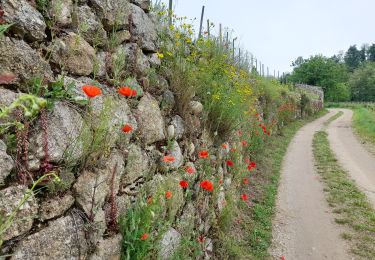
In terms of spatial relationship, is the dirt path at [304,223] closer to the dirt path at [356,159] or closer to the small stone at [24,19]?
the dirt path at [356,159]

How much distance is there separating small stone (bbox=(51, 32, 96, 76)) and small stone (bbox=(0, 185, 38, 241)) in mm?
1039

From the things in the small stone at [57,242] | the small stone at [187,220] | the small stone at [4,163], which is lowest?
the small stone at [187,220]

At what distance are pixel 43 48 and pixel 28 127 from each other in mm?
697

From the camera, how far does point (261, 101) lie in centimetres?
1264

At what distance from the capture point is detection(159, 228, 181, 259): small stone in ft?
9.21

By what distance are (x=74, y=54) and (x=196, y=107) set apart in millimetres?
2218

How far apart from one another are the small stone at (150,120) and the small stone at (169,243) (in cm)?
96

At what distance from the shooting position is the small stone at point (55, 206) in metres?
1.84

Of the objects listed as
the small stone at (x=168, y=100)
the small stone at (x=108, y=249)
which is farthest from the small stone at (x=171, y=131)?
the small stone at (x=108, y=249)

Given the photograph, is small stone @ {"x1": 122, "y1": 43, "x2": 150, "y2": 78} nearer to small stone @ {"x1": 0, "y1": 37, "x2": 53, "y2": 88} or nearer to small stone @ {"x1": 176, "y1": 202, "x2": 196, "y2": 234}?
small stone @ {"x1": 0, "y1": 37, "x2": 53, "y2": 88}

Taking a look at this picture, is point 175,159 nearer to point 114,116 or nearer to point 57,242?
point 114,116

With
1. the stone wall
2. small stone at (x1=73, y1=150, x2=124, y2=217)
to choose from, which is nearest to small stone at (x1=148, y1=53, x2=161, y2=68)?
the stone wall

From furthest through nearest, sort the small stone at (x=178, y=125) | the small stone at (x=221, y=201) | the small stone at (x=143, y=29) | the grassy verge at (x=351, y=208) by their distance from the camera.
→ the grassy verge at (x=351, y=208)
the small stone at (x=221, y=201)
the small stone at (x=178, y=125)
the small stone at (x=143, y=29)

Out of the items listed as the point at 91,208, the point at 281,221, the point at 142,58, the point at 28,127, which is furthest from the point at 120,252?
the point at 281,221
